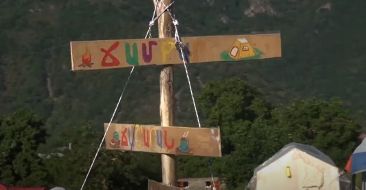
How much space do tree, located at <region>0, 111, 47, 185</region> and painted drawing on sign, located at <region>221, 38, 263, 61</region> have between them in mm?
23878

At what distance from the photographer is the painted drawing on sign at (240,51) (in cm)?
899

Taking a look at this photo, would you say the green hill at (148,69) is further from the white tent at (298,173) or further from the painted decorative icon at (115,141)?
the painted decorative icon at (115,141)

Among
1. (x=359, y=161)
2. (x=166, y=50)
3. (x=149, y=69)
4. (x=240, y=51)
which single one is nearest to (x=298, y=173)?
(x=359, y=161)

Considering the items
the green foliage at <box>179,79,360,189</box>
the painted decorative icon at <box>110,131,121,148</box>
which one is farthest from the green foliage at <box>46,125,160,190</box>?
the painted decorative icon at <box>110,131,121,148</box>

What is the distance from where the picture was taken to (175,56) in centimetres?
881

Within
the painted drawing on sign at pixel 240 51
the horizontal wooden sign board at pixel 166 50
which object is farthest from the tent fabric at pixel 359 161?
the painted drawing on sign at pixel 240 51

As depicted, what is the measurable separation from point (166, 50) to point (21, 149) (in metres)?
27.2

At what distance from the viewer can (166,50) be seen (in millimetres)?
8766

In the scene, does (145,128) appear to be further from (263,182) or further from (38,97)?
(38,97)

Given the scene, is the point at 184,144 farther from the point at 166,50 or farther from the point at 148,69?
the point at 148,69

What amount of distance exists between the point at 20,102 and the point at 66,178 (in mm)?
30724

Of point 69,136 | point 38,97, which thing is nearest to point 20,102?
point 38,97

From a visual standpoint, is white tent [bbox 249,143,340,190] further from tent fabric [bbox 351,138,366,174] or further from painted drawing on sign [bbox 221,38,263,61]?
painted drawing on sign [bbox 221,38,263,61]

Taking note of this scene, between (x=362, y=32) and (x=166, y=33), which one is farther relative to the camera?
(x=362, y=32)
